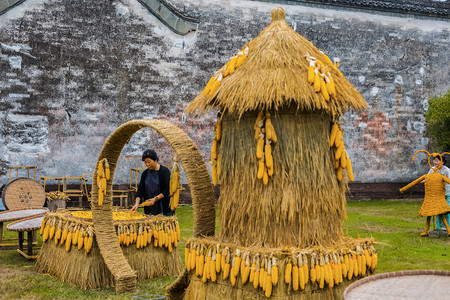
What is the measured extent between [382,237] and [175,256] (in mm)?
4163

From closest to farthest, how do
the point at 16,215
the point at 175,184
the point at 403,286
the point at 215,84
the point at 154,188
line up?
1. the point at 403,286
2. the point at 215,84
3. the point at 175,184
4. the point at 154,188
5. the point at 16,215

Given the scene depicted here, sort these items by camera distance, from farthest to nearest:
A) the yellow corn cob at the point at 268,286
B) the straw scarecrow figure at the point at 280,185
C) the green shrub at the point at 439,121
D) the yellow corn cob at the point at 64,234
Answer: the green shrub at the point at 439,121
the yellow corn cob at the point at 64,234
the straw scarecrow figure at the point at 280,185
the yellow corn cob at the point at 268,286

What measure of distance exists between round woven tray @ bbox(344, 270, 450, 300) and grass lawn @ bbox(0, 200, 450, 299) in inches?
35.2

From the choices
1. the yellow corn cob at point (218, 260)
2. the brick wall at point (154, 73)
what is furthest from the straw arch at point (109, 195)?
the brick wall at point (154, 73)

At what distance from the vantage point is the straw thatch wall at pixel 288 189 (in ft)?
12.2

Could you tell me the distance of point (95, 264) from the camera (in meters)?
5.54

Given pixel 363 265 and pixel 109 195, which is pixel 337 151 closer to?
pixel 363 265

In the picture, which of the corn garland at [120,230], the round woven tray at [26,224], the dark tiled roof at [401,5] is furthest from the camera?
the dark tiled roof at [401,5]

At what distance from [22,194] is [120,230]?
4.63 meters

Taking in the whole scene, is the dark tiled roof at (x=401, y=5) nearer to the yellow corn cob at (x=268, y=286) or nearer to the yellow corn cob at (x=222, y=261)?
the yellow corn cob at (x=222, y=261)

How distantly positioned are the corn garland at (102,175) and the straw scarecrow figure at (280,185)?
1.80 metres

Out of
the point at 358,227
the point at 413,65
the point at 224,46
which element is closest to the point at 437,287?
the point at 358,227

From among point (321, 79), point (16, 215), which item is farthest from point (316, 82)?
point (16, 215)

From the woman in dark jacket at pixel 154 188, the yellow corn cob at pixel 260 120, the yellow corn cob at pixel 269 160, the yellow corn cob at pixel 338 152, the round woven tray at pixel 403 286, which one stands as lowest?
the round woven tray at pixel 403 286
